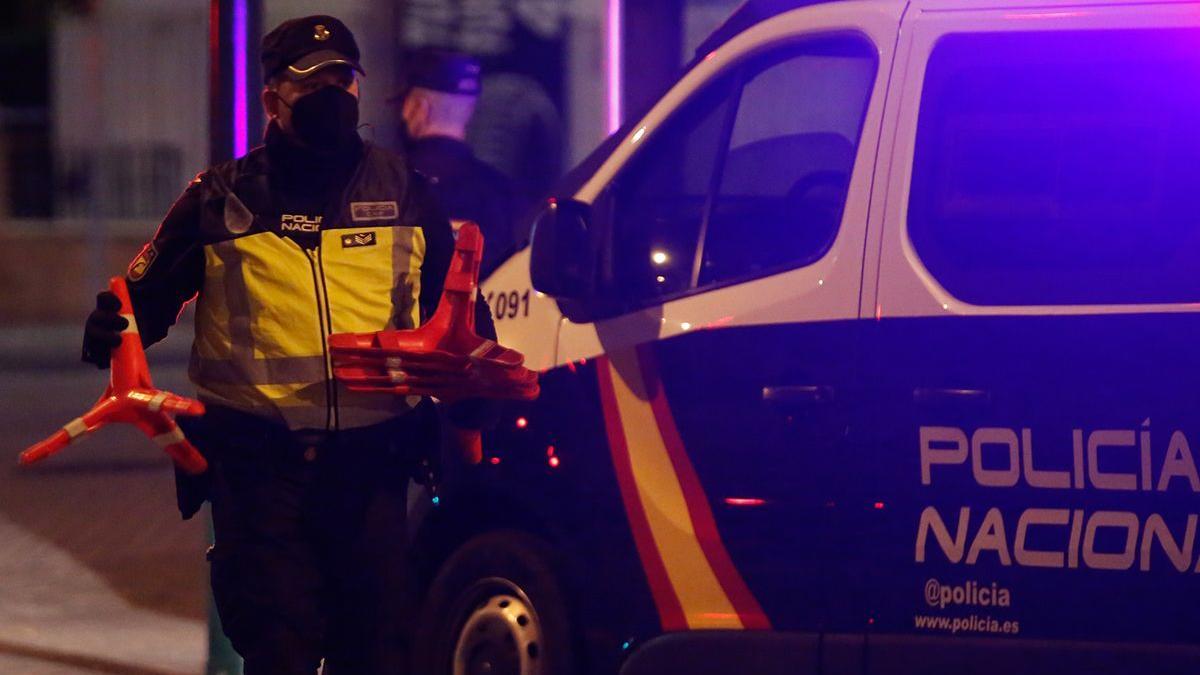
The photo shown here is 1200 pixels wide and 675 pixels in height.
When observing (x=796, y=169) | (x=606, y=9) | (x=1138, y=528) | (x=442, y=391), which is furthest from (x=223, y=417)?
(x=606, y=9)

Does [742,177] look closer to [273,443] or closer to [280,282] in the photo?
[280,282]

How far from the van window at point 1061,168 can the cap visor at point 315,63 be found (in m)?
1.29

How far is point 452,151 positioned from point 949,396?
2.46 meters

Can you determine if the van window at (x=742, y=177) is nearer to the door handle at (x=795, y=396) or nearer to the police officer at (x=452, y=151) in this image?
the door handle at (x=795, y=396)

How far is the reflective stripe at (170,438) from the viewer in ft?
14.2

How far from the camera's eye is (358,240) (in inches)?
178

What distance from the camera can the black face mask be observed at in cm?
445

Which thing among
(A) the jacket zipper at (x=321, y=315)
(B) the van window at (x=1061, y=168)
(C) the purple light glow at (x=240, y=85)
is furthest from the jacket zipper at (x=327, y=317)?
(C) the purple light glow at (x=240, y=85)

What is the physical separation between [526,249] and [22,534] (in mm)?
4899

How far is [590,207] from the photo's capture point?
529 centimetres

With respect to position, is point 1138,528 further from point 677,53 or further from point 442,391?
point 677,53

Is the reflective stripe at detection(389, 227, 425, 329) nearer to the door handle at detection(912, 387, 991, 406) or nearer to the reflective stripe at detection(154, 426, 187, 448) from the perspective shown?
the reflective stripe at detection(154, 426, 187, 448)

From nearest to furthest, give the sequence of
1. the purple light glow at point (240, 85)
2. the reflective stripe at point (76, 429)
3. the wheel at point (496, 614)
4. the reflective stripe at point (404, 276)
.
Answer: the reflective stripe at point (76, 429) → the reflective stripe at point (404, 276) → the wheel at point (496, 614) → the purple light glow at point (240, 85)

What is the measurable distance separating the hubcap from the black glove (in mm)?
1419
